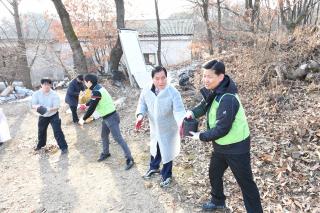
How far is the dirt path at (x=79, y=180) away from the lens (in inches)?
173

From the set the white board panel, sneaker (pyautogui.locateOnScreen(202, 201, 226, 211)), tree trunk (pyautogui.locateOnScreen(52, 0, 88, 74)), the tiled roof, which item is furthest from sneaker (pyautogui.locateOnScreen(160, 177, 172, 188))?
the tiled roof

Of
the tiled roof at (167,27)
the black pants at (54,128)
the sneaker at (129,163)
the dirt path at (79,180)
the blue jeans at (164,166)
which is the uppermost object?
the tiled roof at (167,27)

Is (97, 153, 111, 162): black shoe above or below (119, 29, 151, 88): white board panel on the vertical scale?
below

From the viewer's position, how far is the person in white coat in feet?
13.3

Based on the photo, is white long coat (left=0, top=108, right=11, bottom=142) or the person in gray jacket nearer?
the person in gray jacket

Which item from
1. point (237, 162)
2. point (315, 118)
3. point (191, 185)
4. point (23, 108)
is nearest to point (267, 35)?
point (315, 118)

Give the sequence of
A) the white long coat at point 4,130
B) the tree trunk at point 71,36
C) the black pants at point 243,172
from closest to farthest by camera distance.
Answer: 1. the black pants at point 243,172
2. the white long coat at point 4,130
3. the tree trunk at point 71,36

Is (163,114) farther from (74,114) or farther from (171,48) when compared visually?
(171,48)

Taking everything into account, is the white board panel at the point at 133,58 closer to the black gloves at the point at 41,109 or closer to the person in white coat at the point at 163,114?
the black gloves at the point at 41,109

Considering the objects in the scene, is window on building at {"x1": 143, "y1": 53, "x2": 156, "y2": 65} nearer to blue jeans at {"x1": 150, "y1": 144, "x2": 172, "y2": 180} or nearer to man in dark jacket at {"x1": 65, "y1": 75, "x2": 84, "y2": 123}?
man in dark jacket at {"x1": 65, "y1": 75, "x2": 84, "y2": 123}

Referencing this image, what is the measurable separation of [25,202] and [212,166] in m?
2.94

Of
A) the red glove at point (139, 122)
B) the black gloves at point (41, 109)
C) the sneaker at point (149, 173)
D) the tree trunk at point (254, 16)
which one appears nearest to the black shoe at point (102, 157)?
the sneaker at point (149, 173)

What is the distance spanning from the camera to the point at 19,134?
824cm

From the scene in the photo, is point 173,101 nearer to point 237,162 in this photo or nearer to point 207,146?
point 237,162
